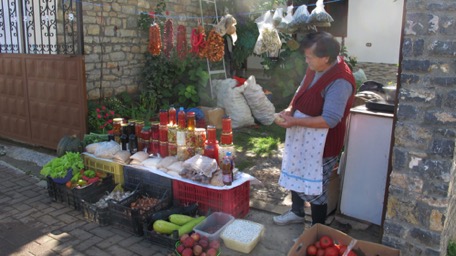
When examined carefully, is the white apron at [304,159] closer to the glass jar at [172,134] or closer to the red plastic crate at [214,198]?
the red plastic crate at [214,198]

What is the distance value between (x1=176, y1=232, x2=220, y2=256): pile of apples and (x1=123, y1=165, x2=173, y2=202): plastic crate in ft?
2.75

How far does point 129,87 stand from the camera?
8164 millimetres

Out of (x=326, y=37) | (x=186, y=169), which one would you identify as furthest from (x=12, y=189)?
(x=326, y=37)

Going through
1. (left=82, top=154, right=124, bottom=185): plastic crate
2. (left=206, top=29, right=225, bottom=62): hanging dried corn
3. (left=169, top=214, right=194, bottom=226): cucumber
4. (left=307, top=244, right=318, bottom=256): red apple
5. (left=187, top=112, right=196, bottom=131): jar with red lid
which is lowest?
(left=169, top=214, right=194, bottom=226): cucumber

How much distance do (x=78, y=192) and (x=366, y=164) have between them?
3053 mm

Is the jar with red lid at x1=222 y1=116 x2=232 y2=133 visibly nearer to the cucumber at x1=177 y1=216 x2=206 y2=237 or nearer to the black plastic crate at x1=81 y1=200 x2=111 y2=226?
the cucumber at x1=177 y1=216 x2=206 y2=237

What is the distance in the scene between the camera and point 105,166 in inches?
184

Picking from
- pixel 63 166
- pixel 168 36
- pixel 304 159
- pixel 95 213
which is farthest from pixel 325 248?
pixel 168 36

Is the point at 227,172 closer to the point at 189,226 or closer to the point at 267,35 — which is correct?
the point at 189,226

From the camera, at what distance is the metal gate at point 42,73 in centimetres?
592

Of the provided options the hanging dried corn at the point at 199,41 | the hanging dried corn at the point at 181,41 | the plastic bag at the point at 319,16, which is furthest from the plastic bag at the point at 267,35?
the hanging dried corn at the point at 181,41

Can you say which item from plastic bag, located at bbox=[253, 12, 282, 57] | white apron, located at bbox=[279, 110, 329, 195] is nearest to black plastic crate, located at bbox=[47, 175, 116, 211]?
white apron, located at bbox=[279, 110, 329, 195]

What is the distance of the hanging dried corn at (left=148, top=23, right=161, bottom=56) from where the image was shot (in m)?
7.60

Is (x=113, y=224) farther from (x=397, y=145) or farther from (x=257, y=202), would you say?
(x=397, y=145)
